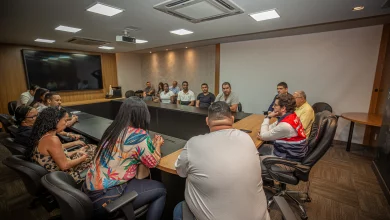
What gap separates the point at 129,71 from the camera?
304 inches

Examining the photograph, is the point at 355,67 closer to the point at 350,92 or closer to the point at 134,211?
the point at 350,92

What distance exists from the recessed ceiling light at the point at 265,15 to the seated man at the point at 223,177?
2.31 metres

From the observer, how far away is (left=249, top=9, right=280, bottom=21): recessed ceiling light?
2570 millimetres

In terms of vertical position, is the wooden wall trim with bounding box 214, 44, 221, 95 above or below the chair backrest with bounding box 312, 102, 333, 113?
above

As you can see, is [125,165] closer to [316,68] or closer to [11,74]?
[316,68]

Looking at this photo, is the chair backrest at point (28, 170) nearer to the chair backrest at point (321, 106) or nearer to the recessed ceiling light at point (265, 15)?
the recessed ceiling light at point (265, 15)

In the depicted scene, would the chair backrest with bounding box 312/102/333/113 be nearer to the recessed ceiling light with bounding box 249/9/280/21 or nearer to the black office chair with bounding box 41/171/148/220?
the recessed ceiling light with bounding box 249/9/280/21

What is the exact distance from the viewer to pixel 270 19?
2910mm

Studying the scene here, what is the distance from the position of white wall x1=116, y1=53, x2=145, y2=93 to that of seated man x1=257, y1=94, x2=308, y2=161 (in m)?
6.94

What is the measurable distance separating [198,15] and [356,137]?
4007mm

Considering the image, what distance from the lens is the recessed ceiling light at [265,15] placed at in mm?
2570

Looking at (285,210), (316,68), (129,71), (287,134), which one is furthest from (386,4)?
(129,71)

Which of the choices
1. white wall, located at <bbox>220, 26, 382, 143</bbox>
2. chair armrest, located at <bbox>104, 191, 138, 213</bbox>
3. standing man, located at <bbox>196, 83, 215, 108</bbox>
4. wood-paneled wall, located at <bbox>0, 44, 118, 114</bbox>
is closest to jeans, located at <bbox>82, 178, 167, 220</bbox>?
chair armrest, located at <bbox>104, 191, 138, 213</bbox>

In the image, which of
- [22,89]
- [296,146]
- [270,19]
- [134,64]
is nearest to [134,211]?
[296,146]
